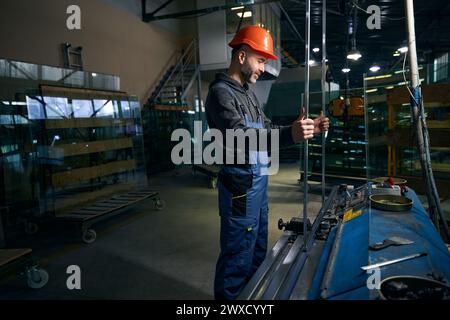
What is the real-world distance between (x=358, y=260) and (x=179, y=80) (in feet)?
31.9

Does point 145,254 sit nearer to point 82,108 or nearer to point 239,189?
point 239,189

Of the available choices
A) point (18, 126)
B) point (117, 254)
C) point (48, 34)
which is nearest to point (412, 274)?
point (117, 254)

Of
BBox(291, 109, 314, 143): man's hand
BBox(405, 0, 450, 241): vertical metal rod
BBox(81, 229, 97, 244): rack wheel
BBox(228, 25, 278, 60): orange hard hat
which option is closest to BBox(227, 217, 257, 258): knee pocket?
BBox(291, 109, 314, 143): man's hand

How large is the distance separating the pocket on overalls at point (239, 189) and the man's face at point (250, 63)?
68 cm

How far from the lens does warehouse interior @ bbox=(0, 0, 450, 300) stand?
1.50 m

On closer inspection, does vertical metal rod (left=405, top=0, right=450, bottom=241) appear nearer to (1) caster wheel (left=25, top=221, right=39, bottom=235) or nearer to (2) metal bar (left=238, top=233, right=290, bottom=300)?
(2) metal bar (left=238, top=233, right=290, bottom=300)

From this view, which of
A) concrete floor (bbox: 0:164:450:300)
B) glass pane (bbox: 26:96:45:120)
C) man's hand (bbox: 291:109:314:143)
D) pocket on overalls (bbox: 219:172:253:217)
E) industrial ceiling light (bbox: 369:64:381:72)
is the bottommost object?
concrete floor (bbox: 0:164:450:300)

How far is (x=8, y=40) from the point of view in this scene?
16.9 feet

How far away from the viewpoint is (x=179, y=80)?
10.2 meters

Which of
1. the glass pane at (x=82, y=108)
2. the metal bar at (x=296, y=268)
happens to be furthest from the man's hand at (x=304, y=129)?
the glass pane at (x=82, y=108)

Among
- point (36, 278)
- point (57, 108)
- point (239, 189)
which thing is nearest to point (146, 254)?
point (36, 278)

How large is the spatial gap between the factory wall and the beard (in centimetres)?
490

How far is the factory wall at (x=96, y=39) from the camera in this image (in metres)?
5.33

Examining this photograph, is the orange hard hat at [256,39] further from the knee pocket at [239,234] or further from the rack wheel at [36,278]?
the rack wheel at [36,278]
